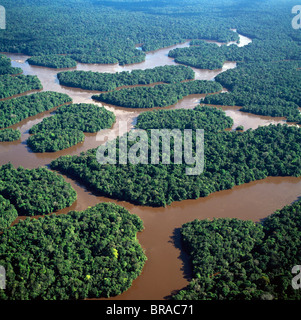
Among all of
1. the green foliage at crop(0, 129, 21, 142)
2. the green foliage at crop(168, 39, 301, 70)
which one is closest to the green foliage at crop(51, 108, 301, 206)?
the green foliage at crop(0, 129, 21, 142)

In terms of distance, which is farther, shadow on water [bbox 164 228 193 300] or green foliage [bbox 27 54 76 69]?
green foliage [bbox 27 54 76 69]

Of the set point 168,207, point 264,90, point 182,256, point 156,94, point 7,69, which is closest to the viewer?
point 182,256

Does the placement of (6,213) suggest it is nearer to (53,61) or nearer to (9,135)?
(9,135)

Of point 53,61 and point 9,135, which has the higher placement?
point 53,61

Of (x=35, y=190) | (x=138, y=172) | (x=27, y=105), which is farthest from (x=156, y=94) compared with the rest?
(x=35, y=190)

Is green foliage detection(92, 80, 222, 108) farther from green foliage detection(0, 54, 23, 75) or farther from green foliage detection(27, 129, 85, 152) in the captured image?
green foliage detection(0, 54, 23, 75)

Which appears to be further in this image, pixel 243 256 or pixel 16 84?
pixel 16 84
